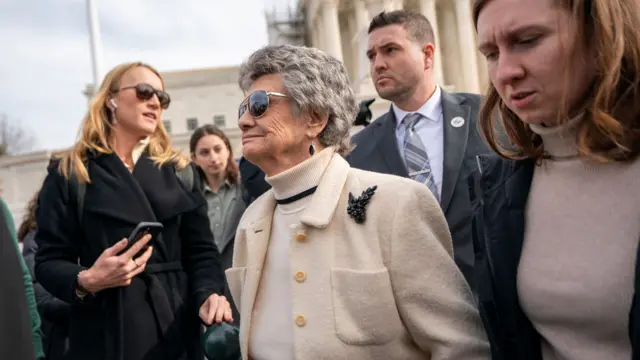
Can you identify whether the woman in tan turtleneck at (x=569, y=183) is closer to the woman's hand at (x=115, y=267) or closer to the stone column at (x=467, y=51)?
the woman's hand at (x=115, y=267)

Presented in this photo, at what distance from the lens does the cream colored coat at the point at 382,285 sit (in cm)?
265

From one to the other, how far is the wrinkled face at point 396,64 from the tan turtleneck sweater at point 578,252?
2648mm

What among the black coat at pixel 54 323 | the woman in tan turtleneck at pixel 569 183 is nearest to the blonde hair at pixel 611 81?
the woman in tan turtleneck at pixel 569 183

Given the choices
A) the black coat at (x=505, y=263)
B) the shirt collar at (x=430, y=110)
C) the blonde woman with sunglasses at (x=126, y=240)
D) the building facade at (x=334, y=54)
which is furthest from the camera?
the building facade at (x=334, y=54)

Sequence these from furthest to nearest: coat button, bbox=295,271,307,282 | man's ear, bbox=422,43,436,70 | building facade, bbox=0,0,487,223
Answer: building facade, bbox=0,0,487,223 → man's ear, bbox=422,43,436,70 → coat button, bbox=295,271,307,282

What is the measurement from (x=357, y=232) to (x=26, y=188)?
1226 inches

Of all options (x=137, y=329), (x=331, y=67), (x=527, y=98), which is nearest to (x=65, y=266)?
(x=137, y=329)

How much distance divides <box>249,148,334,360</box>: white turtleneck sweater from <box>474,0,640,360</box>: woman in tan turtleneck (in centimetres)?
90

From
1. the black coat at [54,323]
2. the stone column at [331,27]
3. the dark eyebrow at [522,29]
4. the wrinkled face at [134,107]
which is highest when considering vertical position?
the stone column at [331,27]

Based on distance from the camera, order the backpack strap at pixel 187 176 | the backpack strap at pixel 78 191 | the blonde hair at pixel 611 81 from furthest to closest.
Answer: the backpack strap at pixel 187 176 → the backpack strap at pixel 78 191 → the blonde hair at pixel 611 81

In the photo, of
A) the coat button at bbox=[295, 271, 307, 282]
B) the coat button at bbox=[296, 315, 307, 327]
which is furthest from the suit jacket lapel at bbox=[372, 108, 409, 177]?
the coat button at bbox=[296, 315, 307, 327]

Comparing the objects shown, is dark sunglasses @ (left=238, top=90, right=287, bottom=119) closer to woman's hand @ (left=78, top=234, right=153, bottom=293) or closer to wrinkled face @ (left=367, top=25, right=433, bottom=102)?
woman's hand @ (left=78, top=234, right=153, bottom=293)

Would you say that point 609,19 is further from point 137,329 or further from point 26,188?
point 26,188

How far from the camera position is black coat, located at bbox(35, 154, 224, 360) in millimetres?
3943
